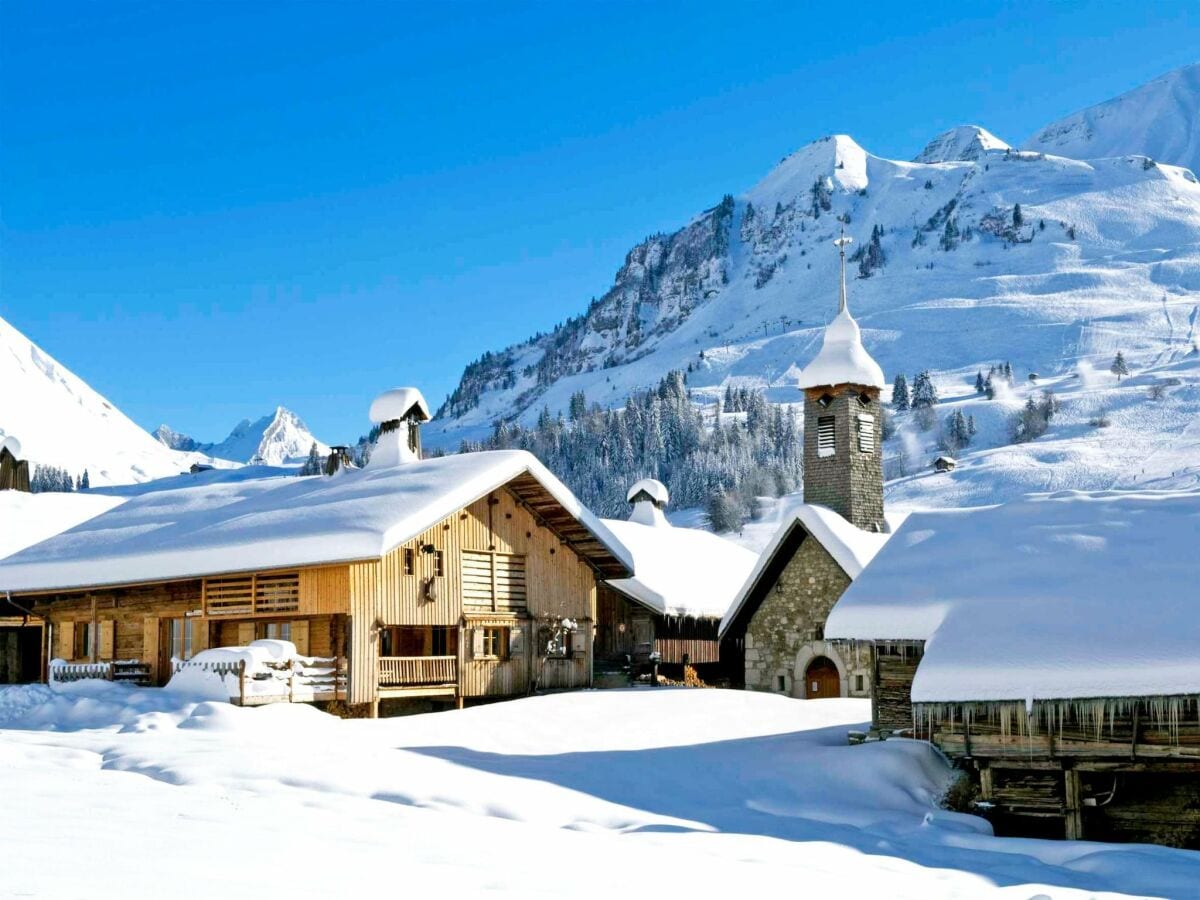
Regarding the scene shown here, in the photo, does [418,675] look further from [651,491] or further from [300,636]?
[651,491]

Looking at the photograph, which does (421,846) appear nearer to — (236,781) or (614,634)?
(236,781)

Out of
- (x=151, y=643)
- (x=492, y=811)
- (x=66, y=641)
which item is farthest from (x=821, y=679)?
(x=492, y=811)

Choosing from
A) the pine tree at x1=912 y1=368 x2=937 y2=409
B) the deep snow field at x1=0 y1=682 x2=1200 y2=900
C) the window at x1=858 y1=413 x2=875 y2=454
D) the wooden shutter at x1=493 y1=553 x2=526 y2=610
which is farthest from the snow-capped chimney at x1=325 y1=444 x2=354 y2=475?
the pine tree at x1=912 y1=368 x2=937 y2=409

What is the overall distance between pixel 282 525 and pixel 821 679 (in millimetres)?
15656

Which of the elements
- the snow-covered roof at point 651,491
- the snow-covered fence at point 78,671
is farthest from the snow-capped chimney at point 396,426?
the snow-covered roof at point 651,491

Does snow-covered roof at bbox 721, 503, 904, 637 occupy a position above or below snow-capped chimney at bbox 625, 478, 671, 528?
below

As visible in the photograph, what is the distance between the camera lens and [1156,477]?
89375 mm

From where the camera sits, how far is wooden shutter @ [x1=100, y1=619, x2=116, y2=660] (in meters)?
32.0

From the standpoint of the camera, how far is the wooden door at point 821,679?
1430 inches

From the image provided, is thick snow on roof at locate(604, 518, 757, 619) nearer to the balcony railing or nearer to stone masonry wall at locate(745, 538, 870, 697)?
stone masonry wall at locate(745, 538, 870, 697)

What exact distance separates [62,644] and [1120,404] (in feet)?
373

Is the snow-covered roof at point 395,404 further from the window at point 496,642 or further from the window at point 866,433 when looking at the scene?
the window at point 866,433

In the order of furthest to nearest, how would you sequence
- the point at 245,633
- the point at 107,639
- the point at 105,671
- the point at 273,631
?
the point at 107,639 < the point at 105,671 < the point at 245,633 < the point at 273,631

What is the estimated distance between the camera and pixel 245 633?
29.9 m
